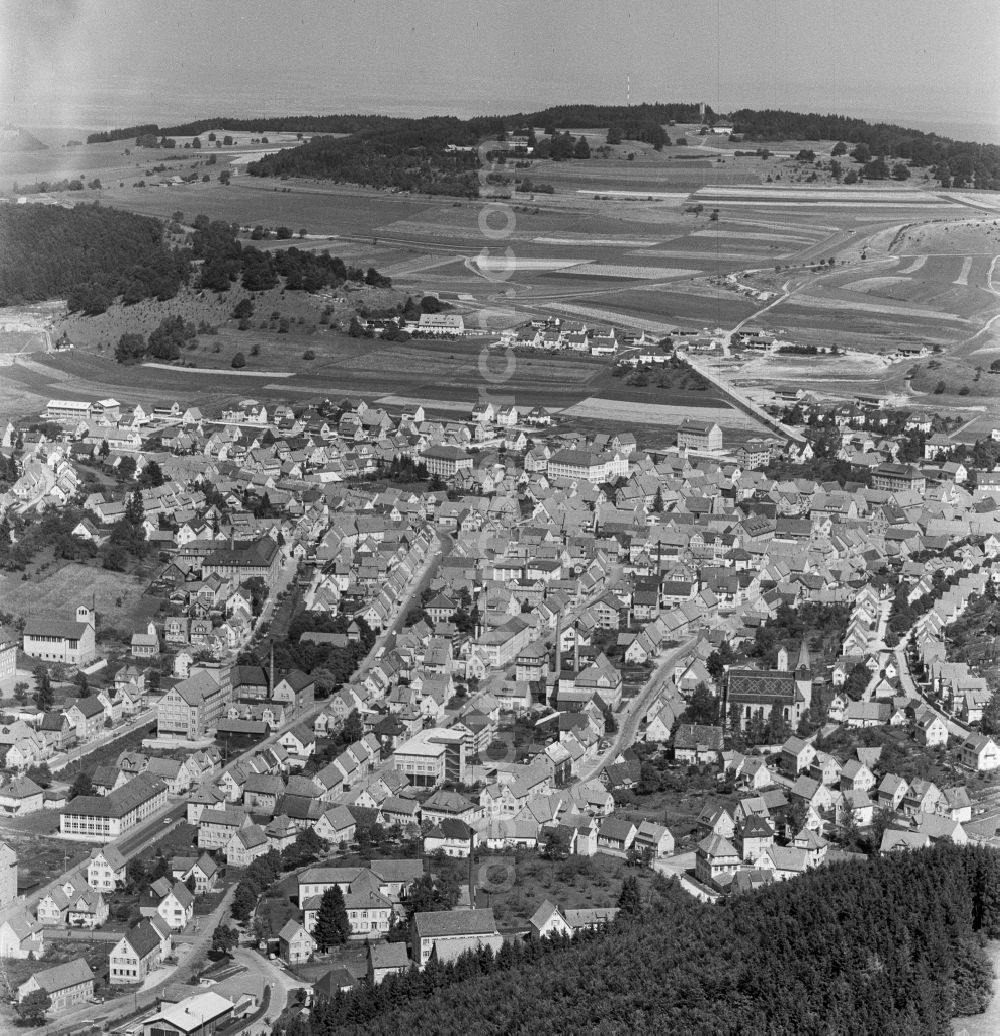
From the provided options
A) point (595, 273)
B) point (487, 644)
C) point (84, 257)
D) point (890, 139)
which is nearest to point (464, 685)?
point (487, 644)

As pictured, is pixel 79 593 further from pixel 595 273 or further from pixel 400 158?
pixel 400 158

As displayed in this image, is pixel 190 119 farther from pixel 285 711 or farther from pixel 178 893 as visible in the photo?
pixel 178 893

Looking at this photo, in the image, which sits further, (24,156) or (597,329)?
(24,156)

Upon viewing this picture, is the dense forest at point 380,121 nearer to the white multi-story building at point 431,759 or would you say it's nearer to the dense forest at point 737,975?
the white multi-story building at point 431,759

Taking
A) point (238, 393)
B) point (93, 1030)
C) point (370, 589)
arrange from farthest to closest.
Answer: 1. point (238, 393)
2. point (370, 589)
3. point (93, 1030)

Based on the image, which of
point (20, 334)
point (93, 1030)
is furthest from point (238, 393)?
point (93, 1030)

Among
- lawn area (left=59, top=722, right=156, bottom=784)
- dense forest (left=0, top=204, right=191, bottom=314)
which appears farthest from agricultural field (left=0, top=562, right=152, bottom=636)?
dense forest (left=0, top=204, right=191, bottom=314)
